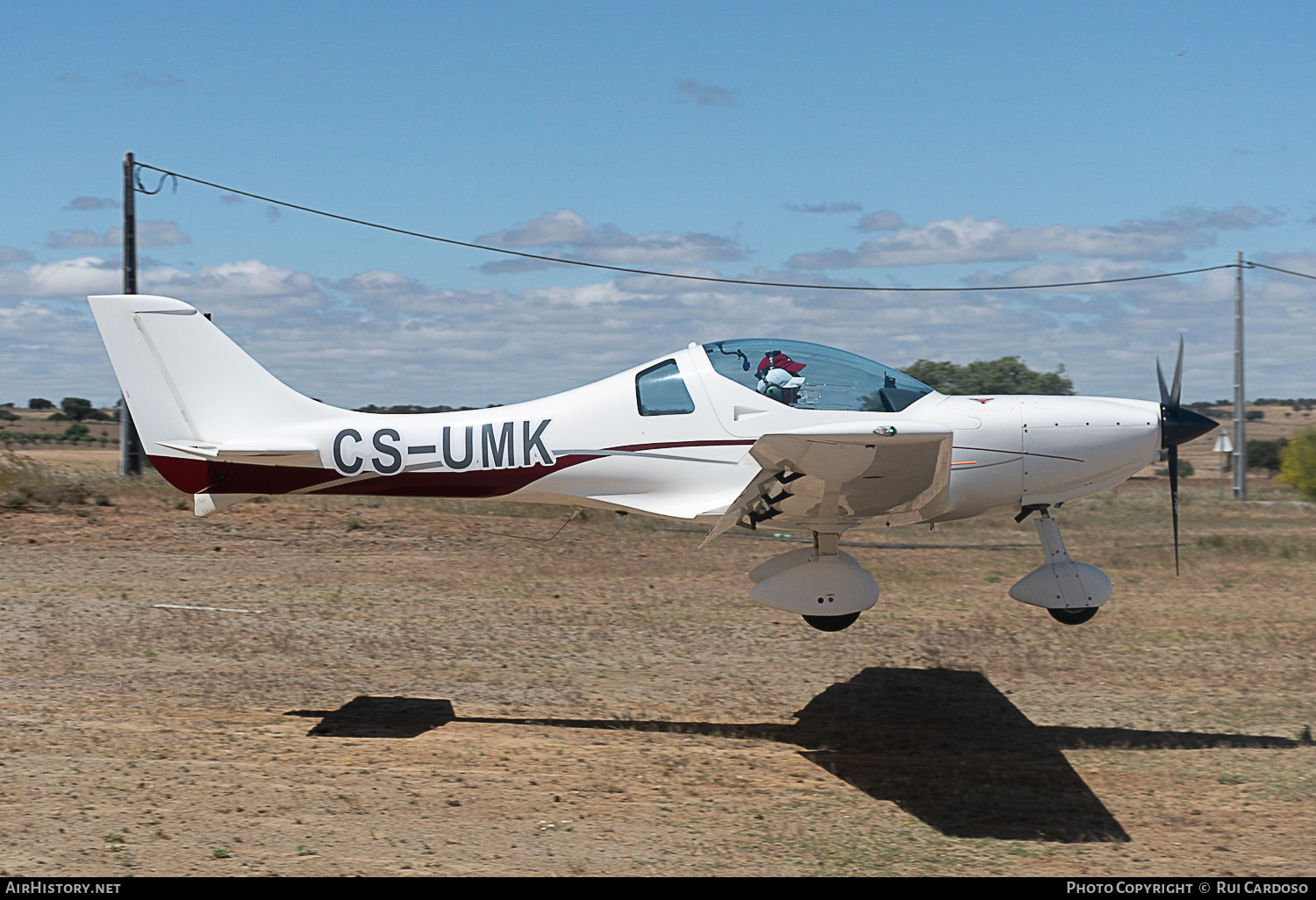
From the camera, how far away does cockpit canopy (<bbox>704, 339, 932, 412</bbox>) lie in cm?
815

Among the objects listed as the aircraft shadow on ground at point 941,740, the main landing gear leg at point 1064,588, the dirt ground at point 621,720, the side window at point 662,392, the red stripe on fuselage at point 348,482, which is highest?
the side window at point 662,392

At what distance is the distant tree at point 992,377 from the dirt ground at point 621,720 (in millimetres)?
8532

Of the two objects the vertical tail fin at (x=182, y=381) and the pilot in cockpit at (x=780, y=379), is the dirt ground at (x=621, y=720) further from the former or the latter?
the pilot in cockpit at (x=780, y=379)

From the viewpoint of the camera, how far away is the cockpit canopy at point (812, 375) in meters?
8.15

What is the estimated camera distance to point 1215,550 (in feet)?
56.9

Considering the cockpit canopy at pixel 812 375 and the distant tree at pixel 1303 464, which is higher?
the cockpit canopy at pixel 812 375

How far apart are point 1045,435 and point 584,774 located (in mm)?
4539

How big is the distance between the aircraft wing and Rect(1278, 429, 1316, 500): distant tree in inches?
815

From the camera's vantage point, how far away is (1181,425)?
8.18m

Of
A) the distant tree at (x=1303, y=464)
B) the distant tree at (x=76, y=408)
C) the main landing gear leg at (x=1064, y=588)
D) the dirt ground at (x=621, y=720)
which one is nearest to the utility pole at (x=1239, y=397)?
the distant tree at (x=1303, y=464)

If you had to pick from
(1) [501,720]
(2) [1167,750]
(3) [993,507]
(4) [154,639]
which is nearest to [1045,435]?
(3) [993,507]

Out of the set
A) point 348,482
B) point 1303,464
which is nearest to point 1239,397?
point 1303,464

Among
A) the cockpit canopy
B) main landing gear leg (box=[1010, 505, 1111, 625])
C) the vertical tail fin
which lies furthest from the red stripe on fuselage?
main landing gear leg (box=[1010, 505, 1111, 625])

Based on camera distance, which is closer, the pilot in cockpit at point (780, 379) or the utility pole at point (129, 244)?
the pilot in cockpit at point (780, 379)
